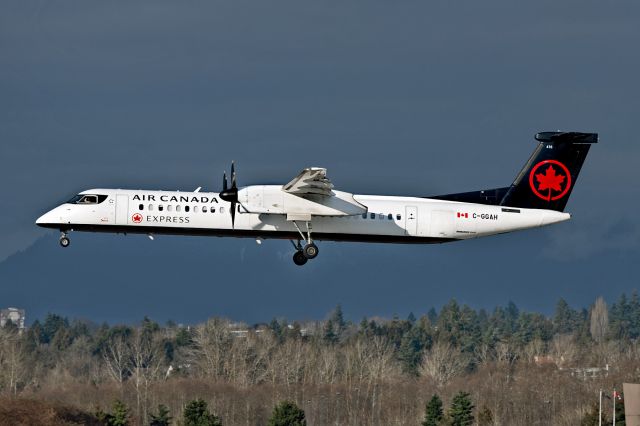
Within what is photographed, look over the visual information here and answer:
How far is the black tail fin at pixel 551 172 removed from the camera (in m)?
53.4

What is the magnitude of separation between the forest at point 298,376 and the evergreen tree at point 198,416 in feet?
0.39

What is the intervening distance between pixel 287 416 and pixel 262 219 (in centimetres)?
2740

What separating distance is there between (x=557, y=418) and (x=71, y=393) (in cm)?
3013

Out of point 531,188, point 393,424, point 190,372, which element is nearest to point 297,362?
point 190,372

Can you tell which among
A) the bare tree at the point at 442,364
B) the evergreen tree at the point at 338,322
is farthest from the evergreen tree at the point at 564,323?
the bare tree at the point at 442,364

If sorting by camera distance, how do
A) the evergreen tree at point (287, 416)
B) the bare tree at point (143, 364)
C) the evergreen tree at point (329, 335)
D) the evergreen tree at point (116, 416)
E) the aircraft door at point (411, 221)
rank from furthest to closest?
1. the evergreen tree at point (329, 335)
2. the bare tree at point (143, 364)
3. the evergreen tree at point (287, 416)
4. the evergreen tree at point (116, 416)
5. the aircraft door at point (411, 221)

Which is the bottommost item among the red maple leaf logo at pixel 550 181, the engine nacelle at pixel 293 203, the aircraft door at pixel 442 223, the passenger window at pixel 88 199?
the aircraft door at pixel 442 223

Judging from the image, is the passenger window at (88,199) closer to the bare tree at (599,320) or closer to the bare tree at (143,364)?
the bare tree at (143,364)

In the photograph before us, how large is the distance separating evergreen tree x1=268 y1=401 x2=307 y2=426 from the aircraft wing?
28.0 metres

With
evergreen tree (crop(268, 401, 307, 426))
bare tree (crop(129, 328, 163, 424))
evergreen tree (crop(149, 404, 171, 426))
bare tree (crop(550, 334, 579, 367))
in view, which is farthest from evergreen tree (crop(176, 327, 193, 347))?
A: evergreen tree (crop(268, 401, 307, 426))

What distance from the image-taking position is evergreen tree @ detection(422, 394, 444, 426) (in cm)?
8000

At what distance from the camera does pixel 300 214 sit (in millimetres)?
50250

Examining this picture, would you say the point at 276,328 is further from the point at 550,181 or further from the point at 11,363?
the point at 550,181

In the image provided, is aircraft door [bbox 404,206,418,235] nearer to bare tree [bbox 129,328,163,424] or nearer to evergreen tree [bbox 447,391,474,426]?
evergreen tree [bbox 447,391,474,426]
